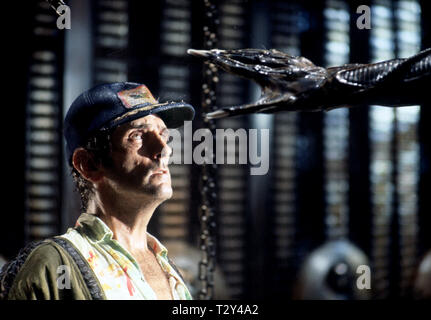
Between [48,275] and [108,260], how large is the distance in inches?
6.3

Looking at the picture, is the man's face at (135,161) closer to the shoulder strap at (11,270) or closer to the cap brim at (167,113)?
the cap brim at (167,113)

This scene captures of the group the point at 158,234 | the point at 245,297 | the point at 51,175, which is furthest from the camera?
the point at 245,297

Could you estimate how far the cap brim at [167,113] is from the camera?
1440 millimetres

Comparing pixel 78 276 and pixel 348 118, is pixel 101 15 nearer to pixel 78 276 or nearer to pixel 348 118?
pixel 78 276

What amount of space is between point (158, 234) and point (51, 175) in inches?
17.5

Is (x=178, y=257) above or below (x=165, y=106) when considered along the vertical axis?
below

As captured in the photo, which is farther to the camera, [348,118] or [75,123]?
[348,118]
